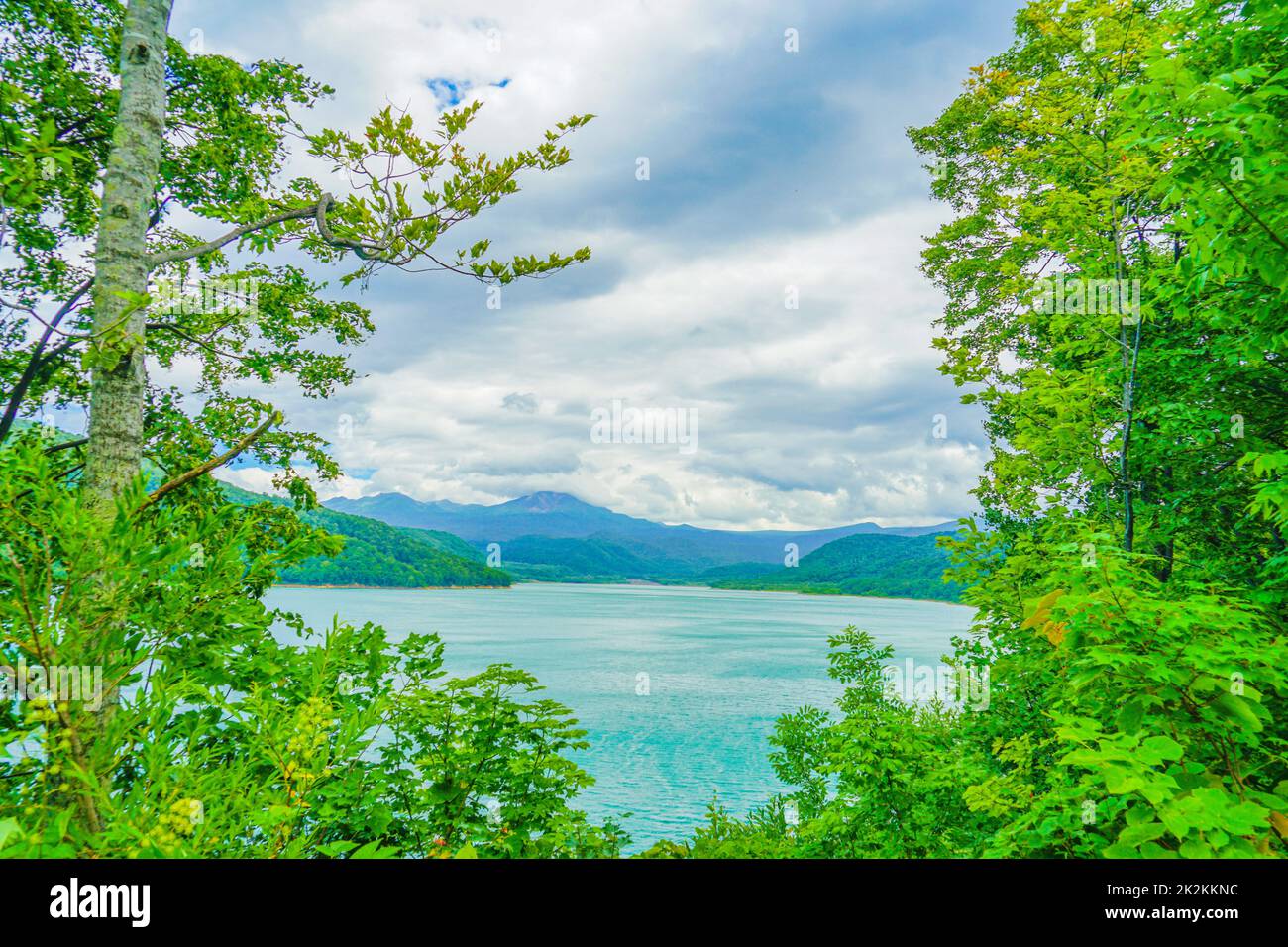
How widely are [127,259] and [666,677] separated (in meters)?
49.3

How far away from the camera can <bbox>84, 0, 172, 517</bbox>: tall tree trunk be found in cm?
296

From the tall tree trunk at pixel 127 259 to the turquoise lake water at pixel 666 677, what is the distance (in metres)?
1.62

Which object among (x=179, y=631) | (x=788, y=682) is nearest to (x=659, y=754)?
(x=788, y=682)

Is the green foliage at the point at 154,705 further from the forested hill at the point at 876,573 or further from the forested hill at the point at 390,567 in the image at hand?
the forested hill at the point at 876,573

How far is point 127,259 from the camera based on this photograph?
10.2ft

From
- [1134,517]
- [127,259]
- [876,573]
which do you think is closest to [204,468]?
[127,259]

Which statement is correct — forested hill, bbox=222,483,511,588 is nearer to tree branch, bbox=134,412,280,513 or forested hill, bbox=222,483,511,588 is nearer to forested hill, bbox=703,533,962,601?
forested hill, bbox=703,533,962,601

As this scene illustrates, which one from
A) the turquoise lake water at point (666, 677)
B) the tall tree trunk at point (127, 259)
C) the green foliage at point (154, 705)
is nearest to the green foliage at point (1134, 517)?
the green foliage at point (154, 705)

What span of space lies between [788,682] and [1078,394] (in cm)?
4537

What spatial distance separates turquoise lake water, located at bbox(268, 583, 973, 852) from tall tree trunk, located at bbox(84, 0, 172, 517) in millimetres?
1621

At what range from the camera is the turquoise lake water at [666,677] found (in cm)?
2297

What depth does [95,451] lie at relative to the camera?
296cm

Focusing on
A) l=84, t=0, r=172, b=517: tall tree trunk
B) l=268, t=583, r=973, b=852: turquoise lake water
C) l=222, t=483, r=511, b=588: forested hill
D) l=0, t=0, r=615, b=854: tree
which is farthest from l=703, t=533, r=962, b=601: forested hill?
l=84, t=0, r=172, b=517: tall tree trunk

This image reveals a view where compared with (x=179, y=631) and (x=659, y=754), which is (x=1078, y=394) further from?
(x=659, y=754)
